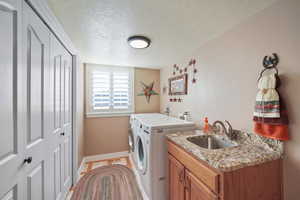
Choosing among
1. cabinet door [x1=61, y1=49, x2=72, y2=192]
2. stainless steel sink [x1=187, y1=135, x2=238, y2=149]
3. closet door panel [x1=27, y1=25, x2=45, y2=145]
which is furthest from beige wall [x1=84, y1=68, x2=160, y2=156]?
stainless steel sink [x1=187, y1=135, x2=238, y2=149]

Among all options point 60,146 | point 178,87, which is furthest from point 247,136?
point 60,146

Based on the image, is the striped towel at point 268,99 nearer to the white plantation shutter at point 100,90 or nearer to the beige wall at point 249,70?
the beige wall at point 249,70

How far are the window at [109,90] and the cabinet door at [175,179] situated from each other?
71.0 inches

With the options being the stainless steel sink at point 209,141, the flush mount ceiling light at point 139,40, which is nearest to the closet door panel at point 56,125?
the flush mount ceiling light at point 139,40

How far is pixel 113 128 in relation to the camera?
2.79 m

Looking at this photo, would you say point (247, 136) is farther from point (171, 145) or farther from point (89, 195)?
point (89, 195)

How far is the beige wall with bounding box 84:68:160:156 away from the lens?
2635 mm

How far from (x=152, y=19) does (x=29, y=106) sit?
128 cm

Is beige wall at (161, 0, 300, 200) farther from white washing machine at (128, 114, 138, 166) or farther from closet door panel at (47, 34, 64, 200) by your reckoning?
closet door panel at (47, 34, 64, 200)

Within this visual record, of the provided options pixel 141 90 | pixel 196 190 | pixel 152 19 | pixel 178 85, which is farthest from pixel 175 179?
pixel 141 90

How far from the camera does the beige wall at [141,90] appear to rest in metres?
2.98

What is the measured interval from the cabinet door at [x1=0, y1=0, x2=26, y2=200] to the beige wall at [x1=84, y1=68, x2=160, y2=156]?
74.5 inches

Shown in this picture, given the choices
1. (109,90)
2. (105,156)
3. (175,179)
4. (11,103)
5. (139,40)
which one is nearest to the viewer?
(11,103)

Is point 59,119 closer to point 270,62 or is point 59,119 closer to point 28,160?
point 28,160
